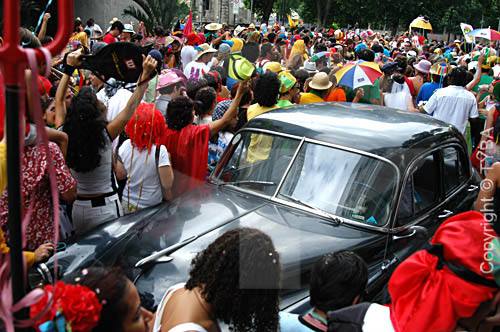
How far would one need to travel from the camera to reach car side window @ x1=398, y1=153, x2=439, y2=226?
11.8 ft

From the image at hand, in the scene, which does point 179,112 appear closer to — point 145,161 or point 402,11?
point 145,161

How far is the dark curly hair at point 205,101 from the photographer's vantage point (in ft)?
17.2

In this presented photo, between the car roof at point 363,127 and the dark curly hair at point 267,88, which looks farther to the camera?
the dark curly hair at point 267,88

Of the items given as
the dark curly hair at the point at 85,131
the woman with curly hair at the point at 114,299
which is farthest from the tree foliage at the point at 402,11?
the woman with curly hair at the point at 114,299

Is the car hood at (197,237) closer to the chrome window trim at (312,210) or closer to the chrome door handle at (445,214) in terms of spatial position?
the chrome window trim at (312,210)

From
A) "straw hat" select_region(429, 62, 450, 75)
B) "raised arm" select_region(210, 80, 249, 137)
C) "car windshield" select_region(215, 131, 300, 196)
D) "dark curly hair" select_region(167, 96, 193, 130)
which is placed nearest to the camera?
"car windshield" select_region(215, 131, 300, 196)

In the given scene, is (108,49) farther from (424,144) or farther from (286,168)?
(424,144)

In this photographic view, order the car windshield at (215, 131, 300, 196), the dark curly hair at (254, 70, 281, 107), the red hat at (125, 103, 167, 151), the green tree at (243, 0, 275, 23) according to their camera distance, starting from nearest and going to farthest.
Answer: the car windshield at (215, 131, 300, 196) → the red hat at (125, 103, 167, 151) → the dark curly hair at (254, 70, 281, 107) → the green tree at (243, 0, 275, 23)

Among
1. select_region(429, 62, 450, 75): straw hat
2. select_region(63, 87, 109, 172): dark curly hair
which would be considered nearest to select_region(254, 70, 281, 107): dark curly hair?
select_region(63, 87, 109, 172): dark curly hair

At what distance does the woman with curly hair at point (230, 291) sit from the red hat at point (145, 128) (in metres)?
2.07

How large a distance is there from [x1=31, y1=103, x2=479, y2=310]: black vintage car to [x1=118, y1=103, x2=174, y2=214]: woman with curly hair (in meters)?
0.30

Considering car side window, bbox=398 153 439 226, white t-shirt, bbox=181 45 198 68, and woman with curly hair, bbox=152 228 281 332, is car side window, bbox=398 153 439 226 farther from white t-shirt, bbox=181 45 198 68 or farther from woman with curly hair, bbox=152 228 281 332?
white t-shirt, bbox=181 45 198 68

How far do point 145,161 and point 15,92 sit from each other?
10.1 ft

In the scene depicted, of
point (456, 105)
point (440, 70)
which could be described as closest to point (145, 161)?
point (456, 105)
